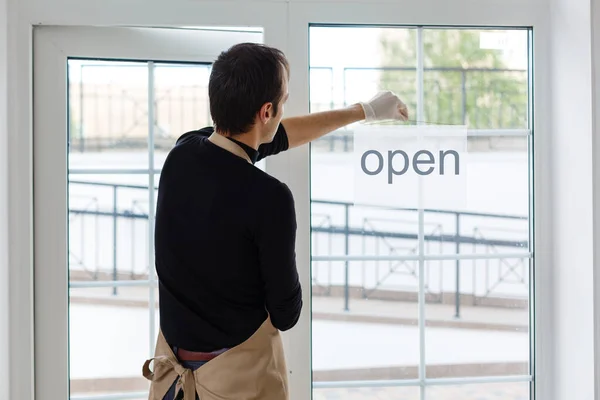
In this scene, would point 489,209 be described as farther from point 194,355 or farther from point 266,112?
point 194,355

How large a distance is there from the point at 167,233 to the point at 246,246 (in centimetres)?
19

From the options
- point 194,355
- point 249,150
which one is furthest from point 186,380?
point 249,150

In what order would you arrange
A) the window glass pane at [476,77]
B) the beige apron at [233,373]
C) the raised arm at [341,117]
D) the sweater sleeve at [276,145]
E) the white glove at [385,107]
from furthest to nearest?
the window glass pane at [476,77] < the white glove at [385,107] < the raised arm at [341,117] < the sweater sleeve at [276,145] < the beige apron at [233,373]

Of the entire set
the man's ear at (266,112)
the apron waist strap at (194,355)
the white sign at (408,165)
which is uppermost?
the man's ear at (266,112)

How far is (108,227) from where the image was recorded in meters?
2.04

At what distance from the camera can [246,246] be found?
152 centimetres

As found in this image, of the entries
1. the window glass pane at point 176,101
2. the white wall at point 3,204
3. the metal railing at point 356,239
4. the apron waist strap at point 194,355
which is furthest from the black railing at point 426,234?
the white wall at point 3,204

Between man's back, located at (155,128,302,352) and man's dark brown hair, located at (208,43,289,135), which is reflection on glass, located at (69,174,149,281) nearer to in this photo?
man's back, located at (155,128,302,352)

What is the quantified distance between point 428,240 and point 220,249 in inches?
34.3

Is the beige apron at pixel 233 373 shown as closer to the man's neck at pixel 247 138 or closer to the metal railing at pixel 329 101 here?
the man's neck at pixel 247 138

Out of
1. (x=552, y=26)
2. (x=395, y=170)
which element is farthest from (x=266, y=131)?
(x=552, y=26)

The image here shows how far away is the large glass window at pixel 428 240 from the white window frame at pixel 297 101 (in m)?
0.05

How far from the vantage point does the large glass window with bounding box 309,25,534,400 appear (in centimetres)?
209

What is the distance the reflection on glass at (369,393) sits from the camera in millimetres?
2115
